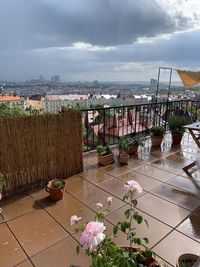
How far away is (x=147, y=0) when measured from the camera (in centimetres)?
556

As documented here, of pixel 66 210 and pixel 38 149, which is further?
pixel 38 149

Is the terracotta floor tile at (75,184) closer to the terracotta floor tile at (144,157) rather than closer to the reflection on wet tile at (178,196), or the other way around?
the reflection on wet tile at (178,196)

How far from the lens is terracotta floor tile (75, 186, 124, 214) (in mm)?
2684

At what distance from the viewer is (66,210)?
102 inches

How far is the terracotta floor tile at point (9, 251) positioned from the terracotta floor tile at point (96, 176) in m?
1.44

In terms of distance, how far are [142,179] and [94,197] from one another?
3.05 feet

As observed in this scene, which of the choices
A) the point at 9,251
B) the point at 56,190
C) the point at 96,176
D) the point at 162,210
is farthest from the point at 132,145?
the point at 9,251

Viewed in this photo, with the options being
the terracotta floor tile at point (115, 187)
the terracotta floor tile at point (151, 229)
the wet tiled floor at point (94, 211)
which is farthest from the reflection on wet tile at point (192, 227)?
the terracotta floor tile at point (115, 187)

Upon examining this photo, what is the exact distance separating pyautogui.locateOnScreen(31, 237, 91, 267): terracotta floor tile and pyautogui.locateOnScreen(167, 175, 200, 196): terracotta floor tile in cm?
184

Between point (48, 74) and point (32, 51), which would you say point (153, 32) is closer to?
point (32, 51)

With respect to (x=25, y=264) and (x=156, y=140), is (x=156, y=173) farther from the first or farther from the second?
(x=25, y=264)

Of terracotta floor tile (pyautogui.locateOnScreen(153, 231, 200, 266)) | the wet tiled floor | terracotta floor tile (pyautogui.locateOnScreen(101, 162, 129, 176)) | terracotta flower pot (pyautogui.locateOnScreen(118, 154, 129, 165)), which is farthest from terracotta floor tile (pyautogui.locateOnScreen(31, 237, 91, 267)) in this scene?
terracotta flower pot (pyautogui.locateOnScreen(118, 154, 129, 165))

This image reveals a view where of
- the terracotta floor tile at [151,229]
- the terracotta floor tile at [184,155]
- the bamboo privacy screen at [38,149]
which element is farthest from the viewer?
the terracotta floor tile at [184,155]

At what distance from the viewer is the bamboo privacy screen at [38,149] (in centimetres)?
279
